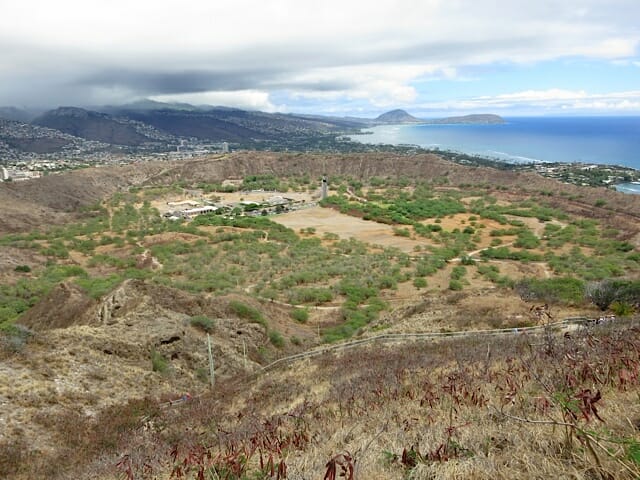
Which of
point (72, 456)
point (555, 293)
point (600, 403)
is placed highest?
point (600, 403)

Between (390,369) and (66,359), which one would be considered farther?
(66,359)

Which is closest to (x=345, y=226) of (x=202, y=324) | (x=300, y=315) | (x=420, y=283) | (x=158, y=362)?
(x=420, y=283)

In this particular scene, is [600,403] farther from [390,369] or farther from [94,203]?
[94,203]

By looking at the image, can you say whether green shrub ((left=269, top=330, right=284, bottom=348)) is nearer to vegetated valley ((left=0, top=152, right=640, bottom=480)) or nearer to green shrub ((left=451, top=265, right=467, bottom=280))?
vegetated valley ((left=0, top=152, right=640, bottom=480))

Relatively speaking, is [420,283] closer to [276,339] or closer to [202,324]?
[276,339]

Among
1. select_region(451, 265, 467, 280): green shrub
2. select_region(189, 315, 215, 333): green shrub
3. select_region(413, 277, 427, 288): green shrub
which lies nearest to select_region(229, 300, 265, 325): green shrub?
select_region(189, 315, 215, 333): green shrub

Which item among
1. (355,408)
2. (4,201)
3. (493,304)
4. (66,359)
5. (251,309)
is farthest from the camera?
(4,201)

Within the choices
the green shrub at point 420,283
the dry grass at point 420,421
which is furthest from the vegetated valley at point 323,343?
the green shrub at point 420,283

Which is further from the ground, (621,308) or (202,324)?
(621,308)

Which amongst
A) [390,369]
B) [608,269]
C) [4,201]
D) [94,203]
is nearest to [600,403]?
[390,369]
